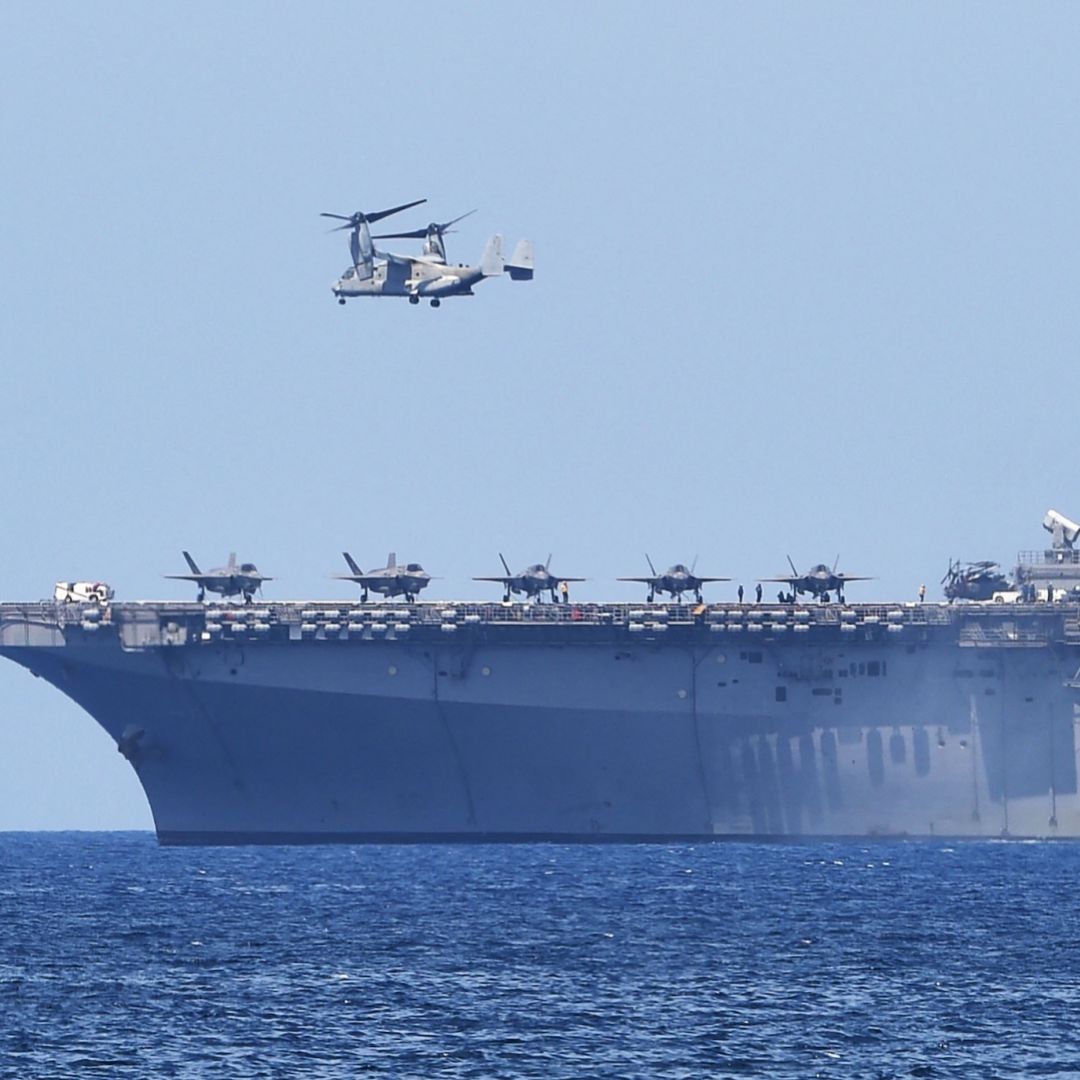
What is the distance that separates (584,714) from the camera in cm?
6172

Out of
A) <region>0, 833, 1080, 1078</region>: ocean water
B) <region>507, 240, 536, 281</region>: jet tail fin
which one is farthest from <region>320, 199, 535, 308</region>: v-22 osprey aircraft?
<region>0, 833, 1080, 1078</region>: ocean water

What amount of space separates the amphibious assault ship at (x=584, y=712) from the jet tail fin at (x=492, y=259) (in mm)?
8669

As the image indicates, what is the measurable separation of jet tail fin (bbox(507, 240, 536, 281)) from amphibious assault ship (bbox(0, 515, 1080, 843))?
909 cm

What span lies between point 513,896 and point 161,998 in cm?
1785

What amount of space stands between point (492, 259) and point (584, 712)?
1189 cm

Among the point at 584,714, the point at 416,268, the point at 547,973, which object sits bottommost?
the point at 547,973

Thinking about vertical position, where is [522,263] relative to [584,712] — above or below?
above

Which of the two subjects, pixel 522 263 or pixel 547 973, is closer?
pixel 547 973

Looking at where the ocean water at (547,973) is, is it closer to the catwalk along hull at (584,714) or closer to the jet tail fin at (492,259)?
the catwalk along hull at (584,714)

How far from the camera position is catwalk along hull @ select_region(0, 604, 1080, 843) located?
201 ft

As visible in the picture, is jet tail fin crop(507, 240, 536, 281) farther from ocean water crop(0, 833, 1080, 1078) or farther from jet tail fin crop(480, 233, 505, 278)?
ocean water crop(0, 833, 1080, 1078)

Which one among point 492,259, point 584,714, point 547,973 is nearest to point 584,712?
point 584,714

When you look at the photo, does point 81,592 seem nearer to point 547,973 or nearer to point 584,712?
point 584,712

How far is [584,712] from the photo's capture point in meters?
61.7
